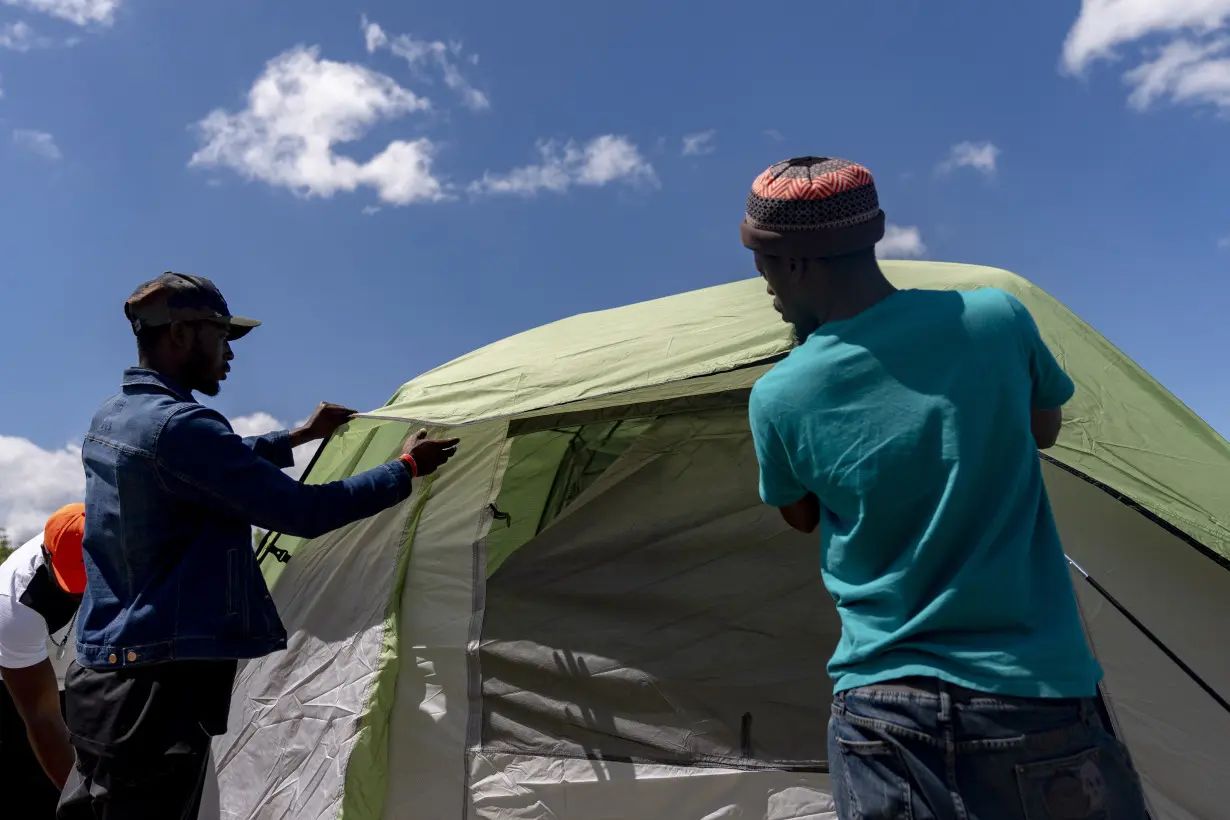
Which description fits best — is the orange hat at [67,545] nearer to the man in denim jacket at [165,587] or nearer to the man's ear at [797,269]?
the man in denim jacket at [165,587]

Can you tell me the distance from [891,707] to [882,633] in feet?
0.30

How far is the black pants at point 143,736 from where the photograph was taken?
209 centimetres

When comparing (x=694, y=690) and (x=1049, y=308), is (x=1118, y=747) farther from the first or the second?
(x=1049, y=308)

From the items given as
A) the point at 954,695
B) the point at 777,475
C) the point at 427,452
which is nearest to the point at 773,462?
the point at 777,475

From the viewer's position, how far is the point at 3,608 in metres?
3.31

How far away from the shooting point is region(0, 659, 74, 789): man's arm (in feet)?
10.8

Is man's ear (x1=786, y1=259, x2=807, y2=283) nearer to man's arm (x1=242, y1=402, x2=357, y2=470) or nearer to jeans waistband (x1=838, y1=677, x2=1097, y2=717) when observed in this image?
jeans waistband (x1=838, y1=677, x2=1097, y2=717)

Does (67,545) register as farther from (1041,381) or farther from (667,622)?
(1041,381)

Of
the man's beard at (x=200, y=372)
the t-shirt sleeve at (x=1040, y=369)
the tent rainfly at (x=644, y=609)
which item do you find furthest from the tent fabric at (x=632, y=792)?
the t-shirt sleeve at (x=1040, y=369)

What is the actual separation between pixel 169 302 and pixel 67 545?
1331 mm

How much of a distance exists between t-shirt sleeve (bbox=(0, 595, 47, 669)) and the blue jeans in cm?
319

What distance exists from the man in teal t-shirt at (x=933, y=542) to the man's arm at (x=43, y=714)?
10.2 feet

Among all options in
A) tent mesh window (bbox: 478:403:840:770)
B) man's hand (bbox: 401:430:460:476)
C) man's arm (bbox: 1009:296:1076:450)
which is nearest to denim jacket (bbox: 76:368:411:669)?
man's hand (bbox: 401:430:460:476)

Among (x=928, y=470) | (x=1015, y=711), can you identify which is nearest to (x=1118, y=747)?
(x=1015, y=711)
